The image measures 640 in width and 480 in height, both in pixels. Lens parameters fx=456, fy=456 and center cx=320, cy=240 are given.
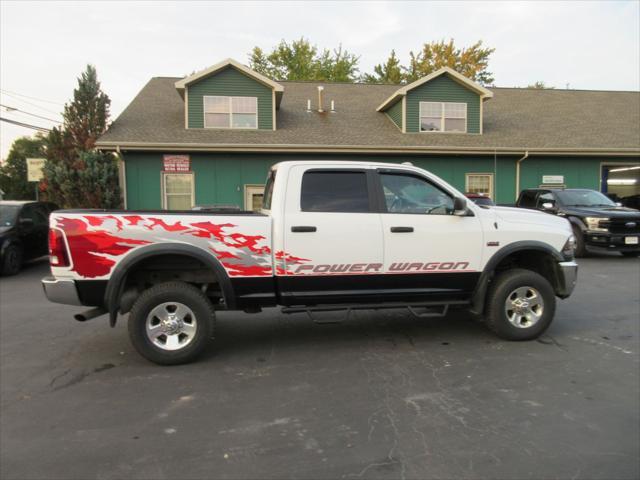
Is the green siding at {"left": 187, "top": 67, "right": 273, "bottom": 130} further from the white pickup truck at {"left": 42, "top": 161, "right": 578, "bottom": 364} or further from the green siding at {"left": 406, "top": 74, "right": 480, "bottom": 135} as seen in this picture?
the white pickup truck at {"left": 42, "top": 161, "right": 578, "bottom": 364}

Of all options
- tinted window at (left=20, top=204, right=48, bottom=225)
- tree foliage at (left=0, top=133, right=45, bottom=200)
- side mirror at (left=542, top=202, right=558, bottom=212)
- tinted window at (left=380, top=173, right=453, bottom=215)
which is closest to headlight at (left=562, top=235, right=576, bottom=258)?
tinted window at (left=380, top=173, right=453, bottom=215)

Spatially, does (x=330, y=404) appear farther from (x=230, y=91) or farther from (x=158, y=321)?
(x=230, y=91)

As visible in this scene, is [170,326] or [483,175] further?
[483,175]

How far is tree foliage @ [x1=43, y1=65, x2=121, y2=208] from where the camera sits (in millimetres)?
14898

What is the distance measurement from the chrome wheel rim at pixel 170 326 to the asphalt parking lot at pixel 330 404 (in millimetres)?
263

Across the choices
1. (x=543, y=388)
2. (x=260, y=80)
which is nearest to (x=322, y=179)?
(x=543, y=388)

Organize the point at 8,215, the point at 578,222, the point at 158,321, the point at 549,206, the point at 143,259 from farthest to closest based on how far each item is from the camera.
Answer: the point at 549,206, the point at 578,222, the point at 8,215, the point at 158,321, the point at 143,259

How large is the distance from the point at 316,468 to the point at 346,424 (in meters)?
0.57

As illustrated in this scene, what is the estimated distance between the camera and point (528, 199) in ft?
44.4

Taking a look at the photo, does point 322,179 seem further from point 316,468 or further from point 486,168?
point 486,168

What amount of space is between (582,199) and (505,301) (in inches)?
358

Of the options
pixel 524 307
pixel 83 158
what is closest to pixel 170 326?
pixel 524 307

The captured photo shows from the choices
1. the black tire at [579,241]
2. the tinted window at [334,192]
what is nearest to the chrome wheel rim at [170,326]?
the tinted window at [334,192]

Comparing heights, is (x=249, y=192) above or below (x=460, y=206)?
above
